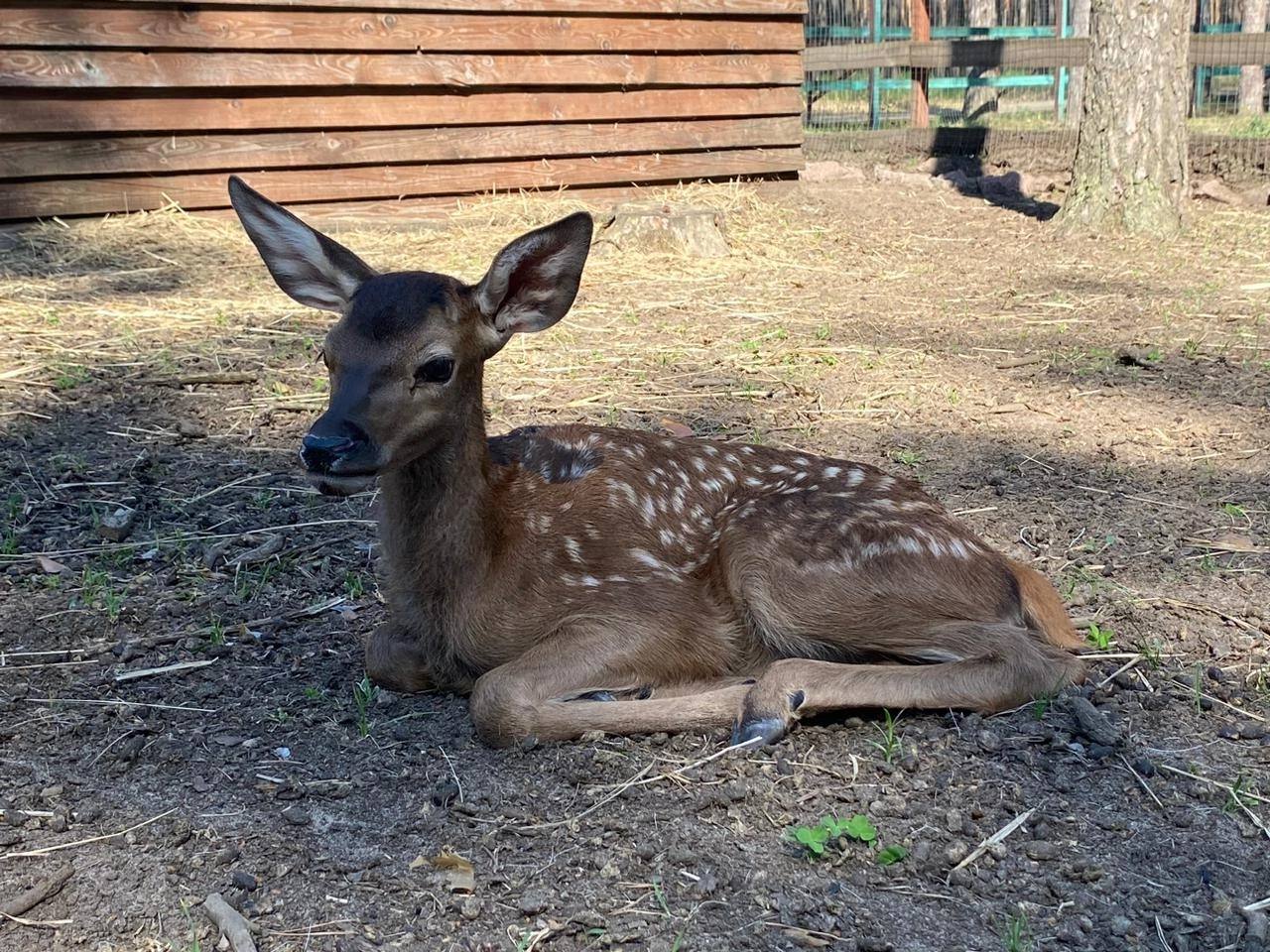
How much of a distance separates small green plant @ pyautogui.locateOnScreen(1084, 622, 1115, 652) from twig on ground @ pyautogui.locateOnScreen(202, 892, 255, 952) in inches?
105

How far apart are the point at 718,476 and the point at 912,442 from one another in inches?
76.6

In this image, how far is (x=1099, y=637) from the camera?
4.08 meters

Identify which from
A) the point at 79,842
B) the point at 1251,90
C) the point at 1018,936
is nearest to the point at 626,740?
the point at 1018,936

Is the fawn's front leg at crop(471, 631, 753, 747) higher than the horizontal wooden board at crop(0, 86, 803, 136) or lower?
lower

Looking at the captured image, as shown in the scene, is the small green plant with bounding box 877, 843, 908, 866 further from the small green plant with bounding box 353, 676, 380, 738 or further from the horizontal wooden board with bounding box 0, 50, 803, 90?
the horizontal wooden board with bounding box 0, 50, 803, 90

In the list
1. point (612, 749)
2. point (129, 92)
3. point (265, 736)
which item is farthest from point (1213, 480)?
Answer: point (129, 92)

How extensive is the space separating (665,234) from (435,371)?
22.3 feet

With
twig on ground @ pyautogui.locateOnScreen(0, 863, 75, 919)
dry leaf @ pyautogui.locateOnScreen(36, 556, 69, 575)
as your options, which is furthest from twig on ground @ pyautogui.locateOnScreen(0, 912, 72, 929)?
dry leaf @ pyautogui.locateOnScreen(36, 556, 69, 575)

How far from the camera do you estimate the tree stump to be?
33.8 ft

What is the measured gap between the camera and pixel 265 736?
3.70 metres

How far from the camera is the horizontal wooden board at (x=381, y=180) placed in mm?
9969

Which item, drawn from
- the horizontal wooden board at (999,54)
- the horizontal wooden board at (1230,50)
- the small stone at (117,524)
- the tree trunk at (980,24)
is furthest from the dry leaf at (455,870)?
the tree trunk at (980,24)

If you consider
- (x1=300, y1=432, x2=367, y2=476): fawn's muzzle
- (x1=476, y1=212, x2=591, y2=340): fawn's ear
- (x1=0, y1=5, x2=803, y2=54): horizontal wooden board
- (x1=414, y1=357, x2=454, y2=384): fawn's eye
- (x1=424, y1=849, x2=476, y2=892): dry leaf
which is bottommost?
(x1=424, y1=849, x2=476, y2=892): dry leaf

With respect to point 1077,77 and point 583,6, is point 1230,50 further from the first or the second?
point 583,6
